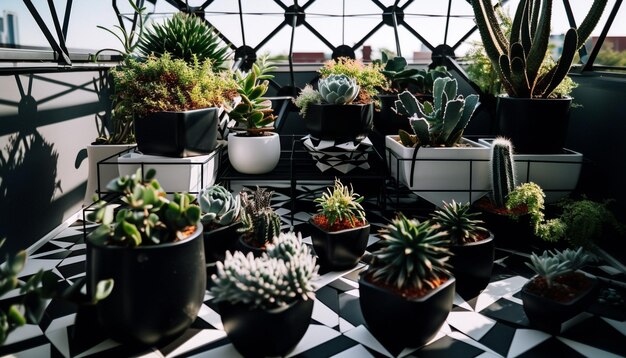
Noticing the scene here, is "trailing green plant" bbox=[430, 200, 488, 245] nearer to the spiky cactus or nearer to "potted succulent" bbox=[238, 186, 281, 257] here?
the spiky cactus

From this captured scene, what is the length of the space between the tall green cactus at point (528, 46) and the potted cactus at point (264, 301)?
1.38 meters

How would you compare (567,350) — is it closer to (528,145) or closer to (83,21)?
(528,145)

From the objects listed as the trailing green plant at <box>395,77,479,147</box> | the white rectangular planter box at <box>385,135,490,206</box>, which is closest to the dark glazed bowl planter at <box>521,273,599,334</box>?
the white rectangular planter box at <box>385,135,490,206</box>

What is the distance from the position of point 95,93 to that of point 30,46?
0.48m

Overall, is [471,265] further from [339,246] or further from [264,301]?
[264,301]

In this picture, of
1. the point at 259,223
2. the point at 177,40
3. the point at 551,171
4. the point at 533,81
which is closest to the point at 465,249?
the point at 259,223

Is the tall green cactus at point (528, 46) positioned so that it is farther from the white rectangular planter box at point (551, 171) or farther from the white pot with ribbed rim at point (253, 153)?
the white pot with ribbed rim at point (253, 153)

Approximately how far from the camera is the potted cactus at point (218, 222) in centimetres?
173

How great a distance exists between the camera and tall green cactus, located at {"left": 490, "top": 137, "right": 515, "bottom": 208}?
6.44 ft

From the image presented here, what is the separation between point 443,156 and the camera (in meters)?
2.11

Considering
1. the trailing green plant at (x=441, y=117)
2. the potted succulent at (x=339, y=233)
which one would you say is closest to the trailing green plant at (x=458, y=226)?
the potted succulent at (x=339, y=233)

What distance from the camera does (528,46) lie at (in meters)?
2.22

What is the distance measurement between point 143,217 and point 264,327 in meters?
0.38

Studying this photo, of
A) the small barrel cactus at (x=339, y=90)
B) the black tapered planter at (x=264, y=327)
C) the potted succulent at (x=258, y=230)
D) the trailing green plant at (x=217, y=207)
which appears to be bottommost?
the black tapered planter at (x=264, y=327)
